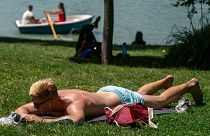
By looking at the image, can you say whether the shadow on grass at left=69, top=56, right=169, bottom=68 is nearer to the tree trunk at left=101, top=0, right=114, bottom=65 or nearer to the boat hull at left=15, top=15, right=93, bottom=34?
the tree trunk at left=101, top=0, right=114, bottom=65

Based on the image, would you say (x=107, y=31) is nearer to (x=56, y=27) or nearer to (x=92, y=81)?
(x=92, y=81)

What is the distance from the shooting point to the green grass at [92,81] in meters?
5.64

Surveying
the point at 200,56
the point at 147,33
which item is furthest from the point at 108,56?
the point at 147,33

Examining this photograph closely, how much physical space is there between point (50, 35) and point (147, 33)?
168 inches

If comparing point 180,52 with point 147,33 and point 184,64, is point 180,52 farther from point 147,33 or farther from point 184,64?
point 147,33

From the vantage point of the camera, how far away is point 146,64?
1241cm

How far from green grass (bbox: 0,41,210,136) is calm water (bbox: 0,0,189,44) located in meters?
11.0

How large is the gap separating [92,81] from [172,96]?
2.22 metres

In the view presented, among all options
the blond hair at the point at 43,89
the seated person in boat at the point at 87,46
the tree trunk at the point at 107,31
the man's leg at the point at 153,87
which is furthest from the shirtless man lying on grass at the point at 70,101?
the seated person in boat at the point at 87,46

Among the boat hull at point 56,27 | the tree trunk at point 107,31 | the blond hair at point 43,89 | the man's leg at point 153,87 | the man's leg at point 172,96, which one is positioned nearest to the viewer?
the blond hair at point 43,89

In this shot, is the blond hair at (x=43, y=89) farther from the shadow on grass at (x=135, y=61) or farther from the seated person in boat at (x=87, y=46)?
the seated person in boat at (x=87, y=46)

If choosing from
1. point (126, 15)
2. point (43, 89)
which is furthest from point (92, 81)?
point (126, 15)

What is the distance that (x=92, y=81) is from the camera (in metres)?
9.08

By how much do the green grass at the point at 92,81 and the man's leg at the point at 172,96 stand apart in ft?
A: 0.63
